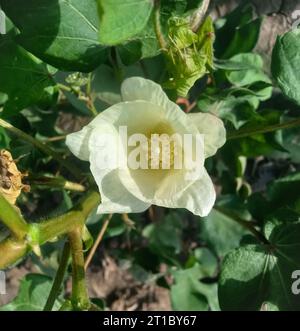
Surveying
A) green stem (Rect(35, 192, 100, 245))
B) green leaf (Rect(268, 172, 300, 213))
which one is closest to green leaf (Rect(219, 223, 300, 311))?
green leaf (Rect(268, 172, 300, 213))

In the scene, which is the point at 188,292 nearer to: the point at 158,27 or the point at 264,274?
the point at 264,274

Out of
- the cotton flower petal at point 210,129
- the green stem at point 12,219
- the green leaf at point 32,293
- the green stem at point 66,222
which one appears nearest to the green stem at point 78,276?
the green stem at point 66,222

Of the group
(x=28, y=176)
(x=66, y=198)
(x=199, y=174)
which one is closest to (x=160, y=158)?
(x=199, y=174)

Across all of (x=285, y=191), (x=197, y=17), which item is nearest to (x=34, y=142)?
(x=197, y=17)

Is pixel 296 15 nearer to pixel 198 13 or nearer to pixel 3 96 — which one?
pixel 198 13

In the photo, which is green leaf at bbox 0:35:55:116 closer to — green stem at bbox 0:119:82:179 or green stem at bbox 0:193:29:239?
green stem at bbox 0:119:82:179
